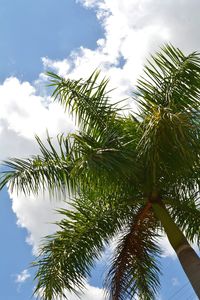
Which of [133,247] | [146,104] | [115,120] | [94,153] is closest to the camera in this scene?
[94,153]

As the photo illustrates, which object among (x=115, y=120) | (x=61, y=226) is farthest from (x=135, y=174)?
(x=61, y=226)

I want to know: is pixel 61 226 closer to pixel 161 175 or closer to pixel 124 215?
pixel 124 215

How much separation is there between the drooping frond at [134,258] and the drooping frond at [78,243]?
0.36 meters

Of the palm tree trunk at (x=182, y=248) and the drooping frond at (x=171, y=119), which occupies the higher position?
the drooping frond at (x=171, y=119)

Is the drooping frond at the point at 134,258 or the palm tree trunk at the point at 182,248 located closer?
the palm tree trunk at the point at 182,248

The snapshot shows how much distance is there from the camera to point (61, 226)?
11141mm

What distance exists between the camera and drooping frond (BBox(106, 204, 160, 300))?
36.8 ft

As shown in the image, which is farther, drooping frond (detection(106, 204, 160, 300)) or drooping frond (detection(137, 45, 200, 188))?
drooping frond (detection(106, 204, 160, 300))

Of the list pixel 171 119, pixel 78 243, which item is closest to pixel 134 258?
pixel 78 243

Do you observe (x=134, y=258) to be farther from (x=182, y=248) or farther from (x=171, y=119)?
(x=171, y=119)

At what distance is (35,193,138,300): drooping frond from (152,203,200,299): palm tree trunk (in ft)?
2.79

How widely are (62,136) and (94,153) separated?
5.74 feet

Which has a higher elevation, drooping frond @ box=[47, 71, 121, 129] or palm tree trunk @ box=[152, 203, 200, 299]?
drooping frond @ box=[47, 71, 121, 129]

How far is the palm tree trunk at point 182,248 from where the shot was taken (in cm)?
917
